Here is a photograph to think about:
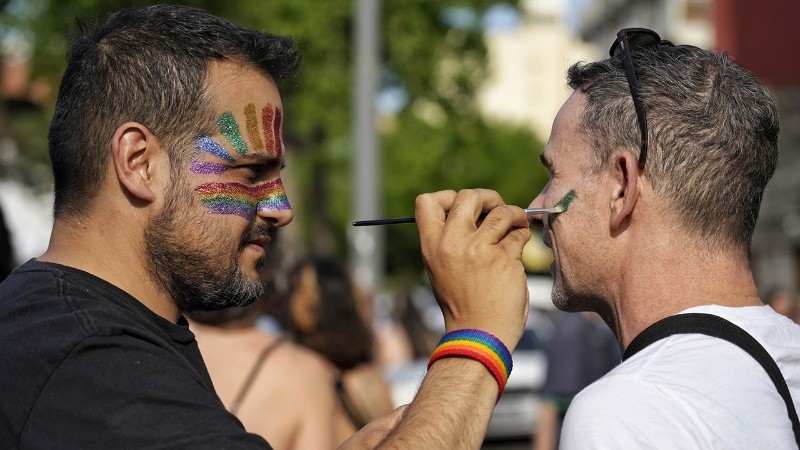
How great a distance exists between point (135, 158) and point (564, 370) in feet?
18.0

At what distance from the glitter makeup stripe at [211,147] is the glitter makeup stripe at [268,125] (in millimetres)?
113

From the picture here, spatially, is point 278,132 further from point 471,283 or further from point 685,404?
point 685,404

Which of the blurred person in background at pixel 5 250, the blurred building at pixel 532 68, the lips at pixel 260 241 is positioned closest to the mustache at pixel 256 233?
the lips at pixel 260 241

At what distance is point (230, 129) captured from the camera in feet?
8.27

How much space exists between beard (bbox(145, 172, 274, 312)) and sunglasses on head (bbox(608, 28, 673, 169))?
0.92 m

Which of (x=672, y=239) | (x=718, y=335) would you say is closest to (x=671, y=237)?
(x=672, y=239)

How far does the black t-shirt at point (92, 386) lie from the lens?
6.66 ft

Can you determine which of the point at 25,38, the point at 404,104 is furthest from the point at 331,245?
the point at 25,38

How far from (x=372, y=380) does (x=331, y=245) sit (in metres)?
25.1

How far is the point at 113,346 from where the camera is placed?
6.91 ft

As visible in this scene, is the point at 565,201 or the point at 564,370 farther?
the point at 564,370

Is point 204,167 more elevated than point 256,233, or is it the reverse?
point 204,167

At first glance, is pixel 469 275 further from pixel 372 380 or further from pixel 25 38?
pixel 25 38

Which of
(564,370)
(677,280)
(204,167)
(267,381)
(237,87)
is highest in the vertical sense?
(237,87)
